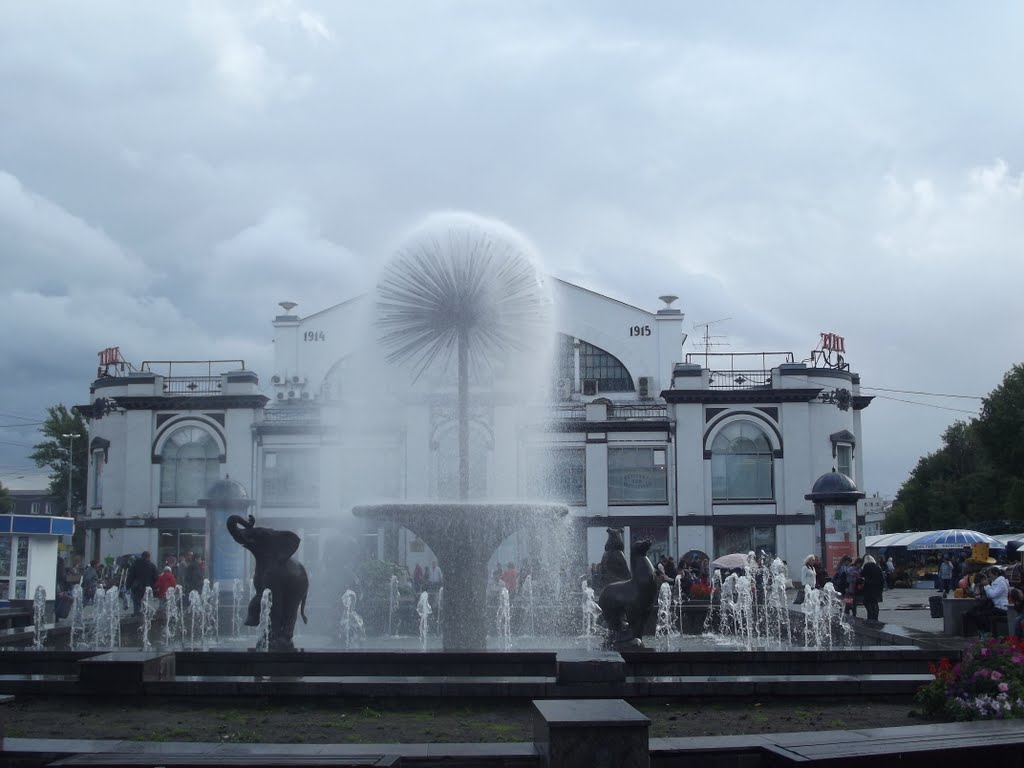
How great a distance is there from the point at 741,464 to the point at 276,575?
28.3m

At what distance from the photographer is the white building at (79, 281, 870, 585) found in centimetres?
3906

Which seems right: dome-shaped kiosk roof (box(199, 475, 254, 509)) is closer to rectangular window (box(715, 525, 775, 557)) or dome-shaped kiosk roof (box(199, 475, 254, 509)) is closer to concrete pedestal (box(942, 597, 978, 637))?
concrete pedestal (box(942, 597, 978, 637))

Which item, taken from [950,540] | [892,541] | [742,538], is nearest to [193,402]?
[742,538]

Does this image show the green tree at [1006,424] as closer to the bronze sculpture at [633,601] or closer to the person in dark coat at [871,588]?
the person in dark coat at [871,588]

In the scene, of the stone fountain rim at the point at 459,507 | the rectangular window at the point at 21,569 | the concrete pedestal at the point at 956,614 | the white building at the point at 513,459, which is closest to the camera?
the stone fountain rim at the point at 459,507

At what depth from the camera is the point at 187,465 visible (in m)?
40.7

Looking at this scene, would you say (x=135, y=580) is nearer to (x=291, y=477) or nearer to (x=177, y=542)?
(x=291, y=477)

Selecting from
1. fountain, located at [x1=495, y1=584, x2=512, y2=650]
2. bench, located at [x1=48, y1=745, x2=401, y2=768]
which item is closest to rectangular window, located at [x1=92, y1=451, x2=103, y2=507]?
fountain, located at [x1=495, y1=584, x2=512, y2=650]

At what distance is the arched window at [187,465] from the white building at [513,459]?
54 millimetres

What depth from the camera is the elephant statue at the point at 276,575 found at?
14.1m

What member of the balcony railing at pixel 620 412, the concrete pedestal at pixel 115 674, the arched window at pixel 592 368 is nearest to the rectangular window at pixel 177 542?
the balcony railing at pixel 620 412

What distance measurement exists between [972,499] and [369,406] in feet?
187

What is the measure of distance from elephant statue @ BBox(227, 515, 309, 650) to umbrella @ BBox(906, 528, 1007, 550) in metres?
26.9

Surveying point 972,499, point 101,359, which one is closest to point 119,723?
point 101,359
